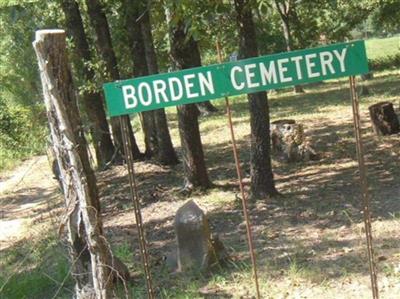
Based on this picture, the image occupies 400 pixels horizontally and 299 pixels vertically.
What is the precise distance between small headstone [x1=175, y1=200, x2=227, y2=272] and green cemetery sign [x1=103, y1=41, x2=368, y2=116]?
2562 mm

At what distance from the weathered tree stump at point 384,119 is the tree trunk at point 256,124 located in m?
4.21

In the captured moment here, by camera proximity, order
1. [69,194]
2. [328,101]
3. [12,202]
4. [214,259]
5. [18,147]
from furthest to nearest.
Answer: [18,147]
[328,101]
[12,202]
[214,259]
[69,194]

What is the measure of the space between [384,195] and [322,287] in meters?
3.03

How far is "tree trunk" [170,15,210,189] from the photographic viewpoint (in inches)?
352

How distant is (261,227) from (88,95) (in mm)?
7092

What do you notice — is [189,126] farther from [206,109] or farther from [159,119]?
[206,109]

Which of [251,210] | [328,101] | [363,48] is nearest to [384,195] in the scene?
[251,210]

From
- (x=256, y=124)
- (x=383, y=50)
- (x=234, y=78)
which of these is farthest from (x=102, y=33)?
(x=383, y=50)

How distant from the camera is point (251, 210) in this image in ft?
26.1

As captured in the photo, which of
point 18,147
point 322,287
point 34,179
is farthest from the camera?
point 18,147

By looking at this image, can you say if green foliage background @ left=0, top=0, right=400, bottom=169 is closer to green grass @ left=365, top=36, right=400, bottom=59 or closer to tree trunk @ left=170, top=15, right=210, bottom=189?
tree trunk @ left=170, top=15, right=210, bottom=189

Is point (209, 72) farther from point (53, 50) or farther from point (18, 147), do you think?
point (18, 147)

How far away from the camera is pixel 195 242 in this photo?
19.4 feet

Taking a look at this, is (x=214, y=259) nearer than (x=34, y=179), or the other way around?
(x=214, y=259)
